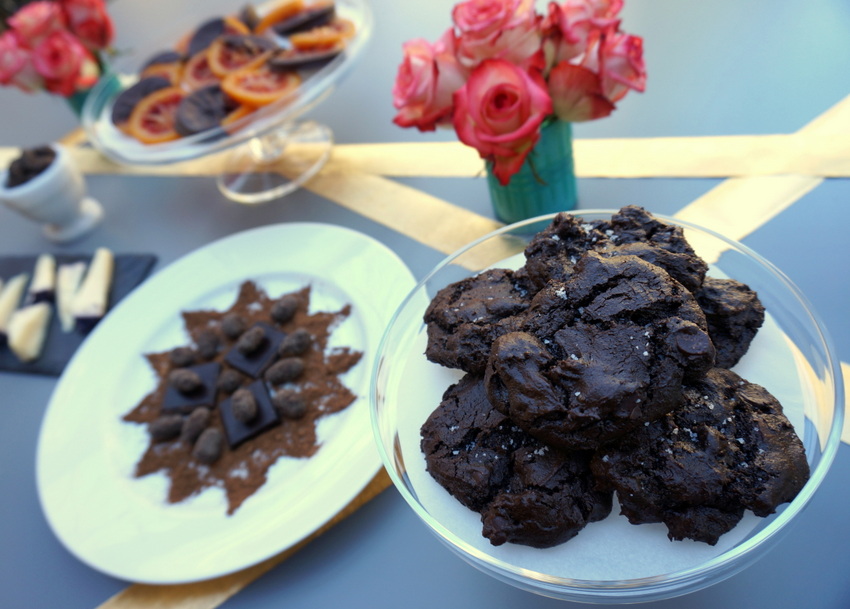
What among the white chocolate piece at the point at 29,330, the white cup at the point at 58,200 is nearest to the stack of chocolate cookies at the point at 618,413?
the white chocolate piece at the point at 29,330

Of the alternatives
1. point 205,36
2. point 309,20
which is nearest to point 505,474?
point 309,20

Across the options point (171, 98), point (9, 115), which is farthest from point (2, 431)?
point (9, 115)

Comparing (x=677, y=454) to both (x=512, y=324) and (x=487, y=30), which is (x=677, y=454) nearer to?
(x=512, y=324)

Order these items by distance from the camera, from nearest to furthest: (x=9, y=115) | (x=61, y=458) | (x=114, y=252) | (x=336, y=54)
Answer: (x=61, y=458)
(x=336, y=54)
(x=114, y=252)
(x=9, y=115)

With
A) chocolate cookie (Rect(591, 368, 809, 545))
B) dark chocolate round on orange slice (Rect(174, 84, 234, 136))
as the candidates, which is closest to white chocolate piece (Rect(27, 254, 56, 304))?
dark chocolate round on orange slice (Rect(174, 84, 234, 136))

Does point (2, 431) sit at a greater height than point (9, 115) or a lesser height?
lesser

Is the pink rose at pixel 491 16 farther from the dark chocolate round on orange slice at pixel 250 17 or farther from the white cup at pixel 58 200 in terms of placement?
the white cup at pixel 58 200

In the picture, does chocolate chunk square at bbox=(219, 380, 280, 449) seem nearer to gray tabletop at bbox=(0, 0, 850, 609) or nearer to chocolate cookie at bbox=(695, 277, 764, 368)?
gray tabletop at bbox=(0, 0, 850, 609)
